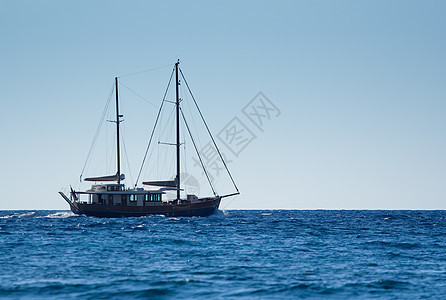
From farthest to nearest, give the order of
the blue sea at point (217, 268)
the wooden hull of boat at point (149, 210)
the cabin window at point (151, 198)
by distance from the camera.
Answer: the cabin window at point (151, 198)
the wooden hull of boat at point (149, 210)
the blue sea at point (217, 268)

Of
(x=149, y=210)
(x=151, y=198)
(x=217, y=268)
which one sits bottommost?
(x=217, y=268)

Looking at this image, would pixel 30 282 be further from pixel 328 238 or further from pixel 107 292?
pixel 328 238

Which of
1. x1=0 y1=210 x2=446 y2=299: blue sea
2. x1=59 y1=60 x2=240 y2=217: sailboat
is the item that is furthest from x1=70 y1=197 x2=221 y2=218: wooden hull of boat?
x1=0 y1=210 x2=446 y2=299: blue sea

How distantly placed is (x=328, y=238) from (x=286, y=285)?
2299cm

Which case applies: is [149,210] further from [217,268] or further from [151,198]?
[217,268]

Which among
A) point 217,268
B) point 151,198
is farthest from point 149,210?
point 217,268

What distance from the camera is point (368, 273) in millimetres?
25547

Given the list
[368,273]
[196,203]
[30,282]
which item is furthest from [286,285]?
[196,203]

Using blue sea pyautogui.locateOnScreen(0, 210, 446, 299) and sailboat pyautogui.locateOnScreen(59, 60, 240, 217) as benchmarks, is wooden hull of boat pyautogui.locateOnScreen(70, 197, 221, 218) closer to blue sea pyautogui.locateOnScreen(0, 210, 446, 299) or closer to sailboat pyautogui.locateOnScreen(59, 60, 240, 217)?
sailboat pyautogui.locateOnScreen(59, 60, 240, 217)

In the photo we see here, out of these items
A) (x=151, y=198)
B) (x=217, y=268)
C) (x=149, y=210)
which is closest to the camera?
(x=217, y=268)

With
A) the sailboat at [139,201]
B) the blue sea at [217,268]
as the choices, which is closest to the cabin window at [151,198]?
the sailboat at [139,201]

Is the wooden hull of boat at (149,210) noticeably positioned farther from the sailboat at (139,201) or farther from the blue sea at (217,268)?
the blue sea at (217,268)

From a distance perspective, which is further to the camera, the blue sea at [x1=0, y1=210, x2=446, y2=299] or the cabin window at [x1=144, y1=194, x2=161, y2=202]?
the cabin window at [x1=144, y1=194, x2=161, y2=202]

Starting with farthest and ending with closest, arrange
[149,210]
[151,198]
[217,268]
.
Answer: [151,198] < [149,210] < [217,268]
